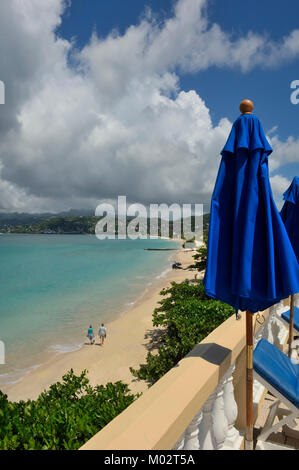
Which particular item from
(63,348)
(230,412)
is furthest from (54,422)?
(63,348)

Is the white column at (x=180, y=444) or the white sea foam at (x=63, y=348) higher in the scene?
the white column at (x=180, y=444)

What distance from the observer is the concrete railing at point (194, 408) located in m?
1.34

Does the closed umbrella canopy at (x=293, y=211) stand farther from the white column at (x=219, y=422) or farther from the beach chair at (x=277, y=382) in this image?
the white column at (x=219, y=422)

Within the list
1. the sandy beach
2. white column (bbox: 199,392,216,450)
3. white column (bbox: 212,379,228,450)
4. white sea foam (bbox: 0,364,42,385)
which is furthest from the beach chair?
white sea foam (bbox: 0,364,42,385)

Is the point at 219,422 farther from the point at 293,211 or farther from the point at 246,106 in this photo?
the point at 293,211

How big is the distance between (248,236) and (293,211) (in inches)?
104

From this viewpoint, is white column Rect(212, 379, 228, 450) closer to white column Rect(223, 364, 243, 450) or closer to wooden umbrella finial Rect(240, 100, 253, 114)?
white column Rect(223, 364, 243, 450)

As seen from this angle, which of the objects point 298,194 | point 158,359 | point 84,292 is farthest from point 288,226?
point 84,292

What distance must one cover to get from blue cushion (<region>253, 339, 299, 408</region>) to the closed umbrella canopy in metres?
2.16

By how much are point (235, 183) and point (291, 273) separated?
79 cm

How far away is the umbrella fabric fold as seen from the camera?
6.59 ft

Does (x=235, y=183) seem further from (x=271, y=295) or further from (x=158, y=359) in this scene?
(x=158, y=359)

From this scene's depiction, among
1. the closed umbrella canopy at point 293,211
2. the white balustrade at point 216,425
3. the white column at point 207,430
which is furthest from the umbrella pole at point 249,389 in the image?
the closed umbrella canopy at point 293,211

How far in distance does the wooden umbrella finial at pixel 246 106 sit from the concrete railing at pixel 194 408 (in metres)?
1.90
